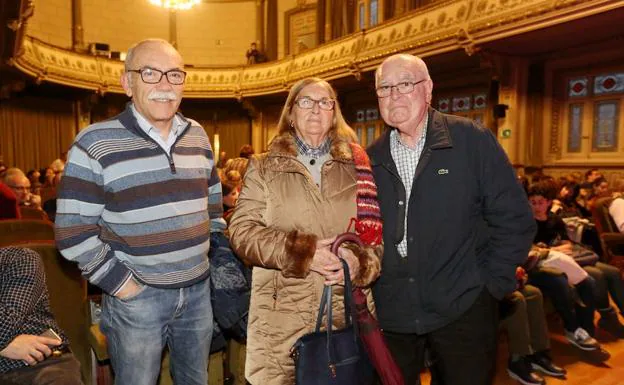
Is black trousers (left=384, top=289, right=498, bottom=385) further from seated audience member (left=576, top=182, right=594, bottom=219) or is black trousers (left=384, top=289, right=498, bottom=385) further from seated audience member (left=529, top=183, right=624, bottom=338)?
seated audience member (left=576, top=182, right=594, bottom=219)

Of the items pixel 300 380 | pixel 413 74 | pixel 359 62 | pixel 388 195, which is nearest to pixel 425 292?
pixel 388 195

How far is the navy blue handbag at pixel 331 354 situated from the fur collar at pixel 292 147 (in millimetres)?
414

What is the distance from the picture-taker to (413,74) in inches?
69.2

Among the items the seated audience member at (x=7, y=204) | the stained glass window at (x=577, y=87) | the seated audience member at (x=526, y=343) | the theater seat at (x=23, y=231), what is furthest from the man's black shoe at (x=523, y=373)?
the stained glass window at (x=577, y=87)

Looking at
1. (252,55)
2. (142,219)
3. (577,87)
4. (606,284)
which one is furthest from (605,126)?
(252,55)

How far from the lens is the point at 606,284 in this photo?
3.83 m

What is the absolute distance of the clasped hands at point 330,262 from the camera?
5.31 ft

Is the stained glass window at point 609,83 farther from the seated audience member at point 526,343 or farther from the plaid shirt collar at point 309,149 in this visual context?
the plaid shirt collar at point 309,149

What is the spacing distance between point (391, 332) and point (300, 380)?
470mm

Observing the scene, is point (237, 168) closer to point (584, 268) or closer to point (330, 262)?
point (330, 262)

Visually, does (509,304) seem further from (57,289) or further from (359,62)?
(359,62)

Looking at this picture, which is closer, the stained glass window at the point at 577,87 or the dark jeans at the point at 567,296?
the dark jeans at the point at 567,296

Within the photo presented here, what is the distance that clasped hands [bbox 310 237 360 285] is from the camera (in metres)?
1.62

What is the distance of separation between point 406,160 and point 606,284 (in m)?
3.04
